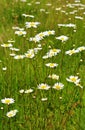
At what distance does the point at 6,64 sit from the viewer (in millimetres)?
4352

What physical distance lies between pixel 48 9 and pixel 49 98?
120 inches

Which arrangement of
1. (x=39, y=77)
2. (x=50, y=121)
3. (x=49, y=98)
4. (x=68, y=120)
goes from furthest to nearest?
(x=39, y=77) < (x=49, y=98) < (x=68, y=120) < (x=50, y=121)

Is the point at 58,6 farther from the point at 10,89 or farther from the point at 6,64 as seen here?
the point at 10,89

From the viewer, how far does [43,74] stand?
413 centimetres

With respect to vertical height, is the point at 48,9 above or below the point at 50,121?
below

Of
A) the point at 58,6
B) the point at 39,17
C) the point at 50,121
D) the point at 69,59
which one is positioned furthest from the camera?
the point at 58,6

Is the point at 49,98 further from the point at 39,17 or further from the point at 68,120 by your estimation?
the point at 39,17

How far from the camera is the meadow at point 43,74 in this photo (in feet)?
11.0

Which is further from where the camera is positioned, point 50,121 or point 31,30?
point 31,30

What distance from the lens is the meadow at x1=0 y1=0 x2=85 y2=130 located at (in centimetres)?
336

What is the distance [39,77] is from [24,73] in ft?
0.77

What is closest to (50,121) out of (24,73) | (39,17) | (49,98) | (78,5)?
(49,98)

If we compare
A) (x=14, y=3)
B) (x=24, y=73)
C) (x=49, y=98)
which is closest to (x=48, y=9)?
(x=14, y=3)

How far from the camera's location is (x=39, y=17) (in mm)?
6129
